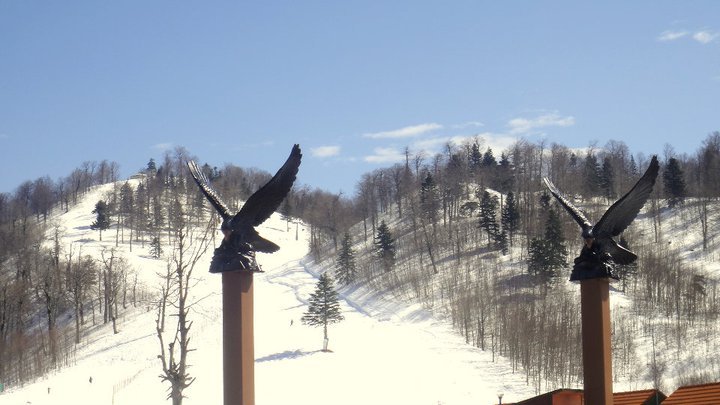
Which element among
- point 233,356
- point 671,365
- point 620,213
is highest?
point 620,213

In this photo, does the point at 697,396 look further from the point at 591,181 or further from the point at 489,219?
the point at 591,181

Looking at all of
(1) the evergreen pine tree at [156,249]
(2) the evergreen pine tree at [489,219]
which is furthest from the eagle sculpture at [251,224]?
(1) the evergreen pine tree at [156,249]

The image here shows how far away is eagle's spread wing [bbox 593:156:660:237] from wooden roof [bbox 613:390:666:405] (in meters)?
4.78

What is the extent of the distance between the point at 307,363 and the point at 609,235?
89.5 feet

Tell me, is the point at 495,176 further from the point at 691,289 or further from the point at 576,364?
the point at 576,364

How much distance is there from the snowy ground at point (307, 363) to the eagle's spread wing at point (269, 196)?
20.7 meters

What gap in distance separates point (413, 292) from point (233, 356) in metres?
45.6

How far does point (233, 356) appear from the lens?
12.5 m

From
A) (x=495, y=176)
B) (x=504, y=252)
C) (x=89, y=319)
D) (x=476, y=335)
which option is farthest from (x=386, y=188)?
(x=476, y=335)

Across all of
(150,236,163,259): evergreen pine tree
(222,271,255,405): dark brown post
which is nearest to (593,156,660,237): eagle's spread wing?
(222,271,255,405): dark brown post

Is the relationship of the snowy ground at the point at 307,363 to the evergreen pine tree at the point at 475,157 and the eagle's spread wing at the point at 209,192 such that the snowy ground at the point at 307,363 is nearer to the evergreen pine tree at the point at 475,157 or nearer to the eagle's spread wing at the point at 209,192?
the eagle's spread wing at the point at 209,192

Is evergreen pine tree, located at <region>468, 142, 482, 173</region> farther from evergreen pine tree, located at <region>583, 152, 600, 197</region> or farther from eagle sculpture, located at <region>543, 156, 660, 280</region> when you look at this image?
eagle sculpture, located at <region>543, 156, 660, 280</region>

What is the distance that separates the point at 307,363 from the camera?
40.0m

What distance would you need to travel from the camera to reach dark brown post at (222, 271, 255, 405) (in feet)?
40.7
